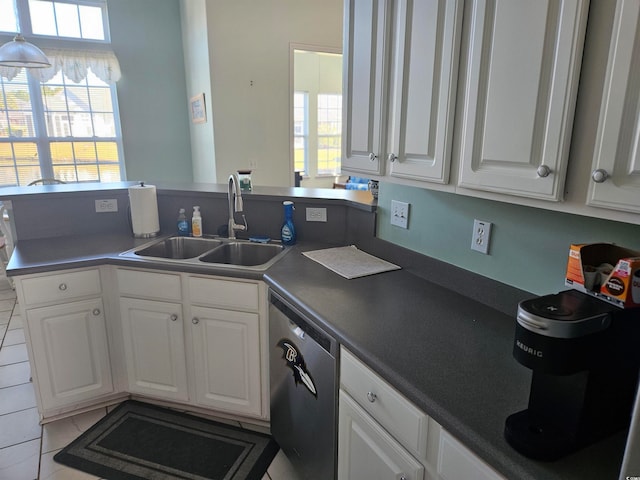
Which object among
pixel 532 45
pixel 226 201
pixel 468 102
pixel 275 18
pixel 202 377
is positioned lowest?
pixel 202 377

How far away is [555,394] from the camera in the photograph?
2.84 ft

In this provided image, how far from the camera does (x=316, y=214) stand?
7.71 feet

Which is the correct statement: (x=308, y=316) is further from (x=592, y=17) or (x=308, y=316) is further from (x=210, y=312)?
(x=592, y=17)

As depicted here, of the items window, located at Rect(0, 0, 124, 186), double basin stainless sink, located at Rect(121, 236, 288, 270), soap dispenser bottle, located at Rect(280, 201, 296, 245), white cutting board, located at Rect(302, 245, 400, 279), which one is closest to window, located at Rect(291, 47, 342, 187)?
window, located at Rect(0, 0, 124, 186)

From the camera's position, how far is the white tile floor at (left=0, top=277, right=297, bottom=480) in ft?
6.22

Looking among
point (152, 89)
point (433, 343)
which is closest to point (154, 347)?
point (433, 343)

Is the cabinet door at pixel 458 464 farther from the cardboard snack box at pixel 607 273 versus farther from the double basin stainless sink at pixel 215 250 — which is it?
the double basin stainless sink at pixel 215 250

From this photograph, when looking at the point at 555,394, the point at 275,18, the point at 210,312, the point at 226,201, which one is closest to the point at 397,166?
the point at 555,394

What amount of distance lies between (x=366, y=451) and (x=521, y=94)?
1088 mm

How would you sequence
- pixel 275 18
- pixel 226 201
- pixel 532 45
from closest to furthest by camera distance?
pixel 532 45, pixel 226 201, pixel 275 18

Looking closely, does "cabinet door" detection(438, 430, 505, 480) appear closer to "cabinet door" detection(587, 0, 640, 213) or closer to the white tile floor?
"cabinet door" detection(587, 0, 640, 213)

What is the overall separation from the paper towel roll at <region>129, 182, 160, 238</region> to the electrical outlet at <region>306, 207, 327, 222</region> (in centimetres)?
94

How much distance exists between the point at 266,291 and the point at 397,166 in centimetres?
83

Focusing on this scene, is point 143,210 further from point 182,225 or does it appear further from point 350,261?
point 350,261
